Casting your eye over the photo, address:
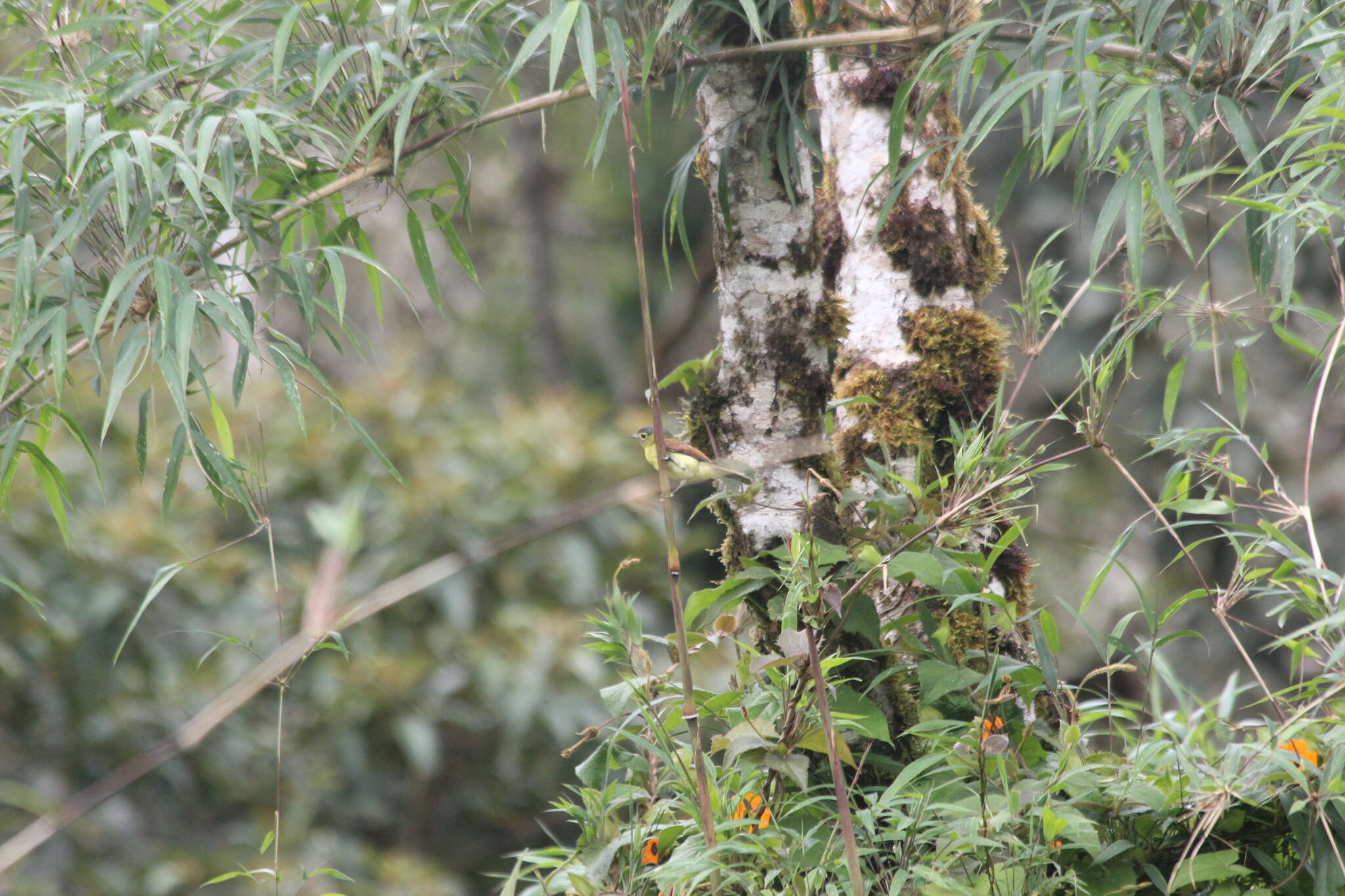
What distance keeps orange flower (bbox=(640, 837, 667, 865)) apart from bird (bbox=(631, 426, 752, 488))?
13.2 inches

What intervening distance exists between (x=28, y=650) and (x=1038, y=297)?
1982mm

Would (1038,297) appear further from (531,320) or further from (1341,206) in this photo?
(531,320)

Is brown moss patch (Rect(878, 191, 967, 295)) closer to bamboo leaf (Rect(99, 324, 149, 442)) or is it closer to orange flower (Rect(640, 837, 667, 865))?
orange flower (Rect(640, 837, 667, 865))

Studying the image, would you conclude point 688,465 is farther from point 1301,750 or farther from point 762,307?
point 1301,750

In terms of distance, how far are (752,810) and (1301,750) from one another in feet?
1.55

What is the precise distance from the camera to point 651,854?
3.29ft

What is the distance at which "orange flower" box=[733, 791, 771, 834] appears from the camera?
3.08 feet

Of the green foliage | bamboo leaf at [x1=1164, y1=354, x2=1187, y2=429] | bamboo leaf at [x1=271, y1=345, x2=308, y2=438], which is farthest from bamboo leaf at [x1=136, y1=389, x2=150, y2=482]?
bamboo leaf at [x1=1164, y1=354, x2=1187, y2=429]

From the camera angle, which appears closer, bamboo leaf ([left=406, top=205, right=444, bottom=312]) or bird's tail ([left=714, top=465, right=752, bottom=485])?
bird's tail ([left=714, top=465, right=752, bottom=485])

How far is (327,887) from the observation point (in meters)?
2.13

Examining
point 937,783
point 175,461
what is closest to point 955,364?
point 937,783

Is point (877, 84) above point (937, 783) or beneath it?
above

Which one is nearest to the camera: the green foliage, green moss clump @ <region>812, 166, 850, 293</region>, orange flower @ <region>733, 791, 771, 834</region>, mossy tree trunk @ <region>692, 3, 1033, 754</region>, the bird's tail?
the green foliage

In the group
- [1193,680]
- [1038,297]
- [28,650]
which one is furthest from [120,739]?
[1193,680]
